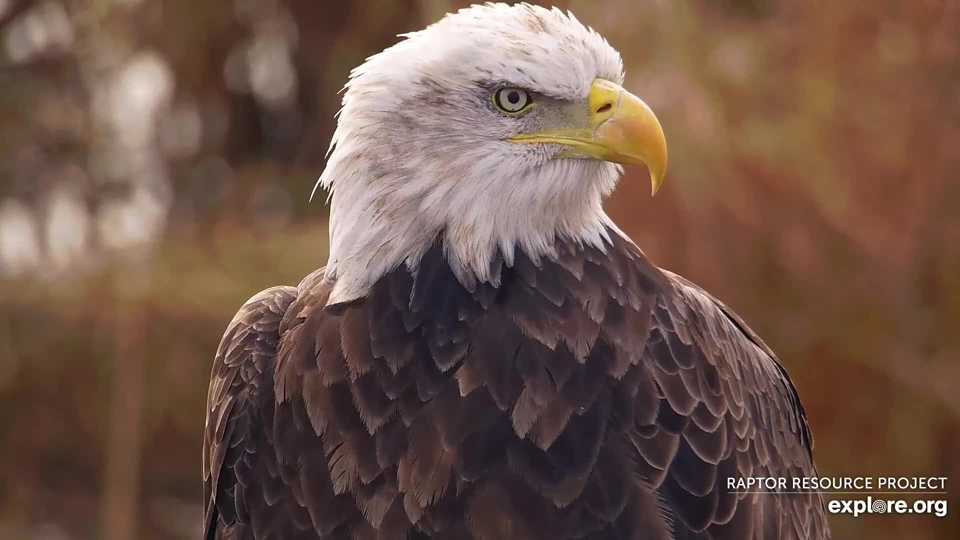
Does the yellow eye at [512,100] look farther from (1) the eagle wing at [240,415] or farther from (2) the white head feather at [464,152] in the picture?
(1) the eagle wing at [240,415]

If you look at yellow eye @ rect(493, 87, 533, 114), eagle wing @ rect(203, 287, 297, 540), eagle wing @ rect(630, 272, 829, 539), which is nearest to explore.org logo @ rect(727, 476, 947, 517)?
eagle wing @ rect(630, 272, 829, 539)

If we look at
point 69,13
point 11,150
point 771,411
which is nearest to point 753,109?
point 771,411

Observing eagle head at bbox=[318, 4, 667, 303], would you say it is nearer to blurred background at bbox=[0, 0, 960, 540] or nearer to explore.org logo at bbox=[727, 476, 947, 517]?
explore.org logo at bbox=[727, 476, 947, 517]

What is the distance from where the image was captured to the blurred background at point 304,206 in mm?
5301

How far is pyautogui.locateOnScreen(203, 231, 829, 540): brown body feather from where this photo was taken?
6.25 feet

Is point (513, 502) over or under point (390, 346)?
under

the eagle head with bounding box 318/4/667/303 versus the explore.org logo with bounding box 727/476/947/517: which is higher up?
the eagle head with bounding box 318/4/667/303

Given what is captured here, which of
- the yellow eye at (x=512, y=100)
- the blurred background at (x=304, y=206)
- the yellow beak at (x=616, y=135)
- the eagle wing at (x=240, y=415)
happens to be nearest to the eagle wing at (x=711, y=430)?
the yellow beak at (x=616, y=135)

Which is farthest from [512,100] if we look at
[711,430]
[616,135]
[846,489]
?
[846,489]

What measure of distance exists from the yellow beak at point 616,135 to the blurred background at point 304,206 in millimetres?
3200

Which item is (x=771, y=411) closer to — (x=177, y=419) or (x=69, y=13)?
(x=177, y=419)

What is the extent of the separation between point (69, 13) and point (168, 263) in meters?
1.74

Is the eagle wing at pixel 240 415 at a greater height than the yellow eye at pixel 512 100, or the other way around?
the yellow eye at pixel 512 100

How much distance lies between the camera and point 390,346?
199 cm
